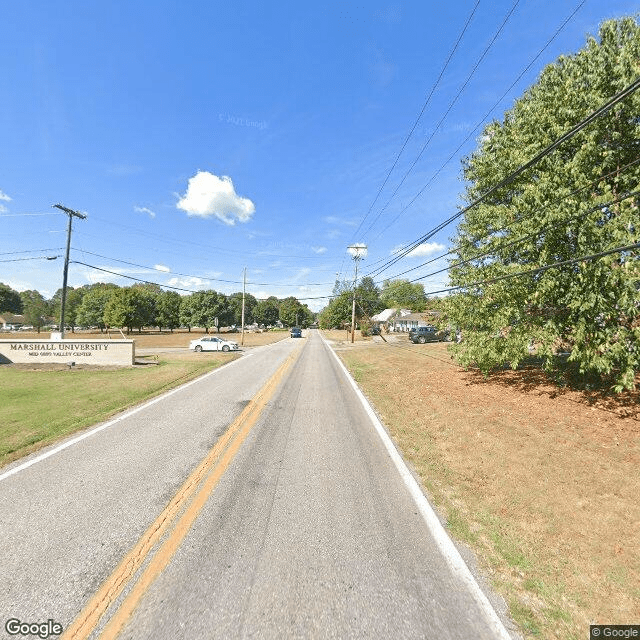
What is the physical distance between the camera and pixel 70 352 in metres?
19.2

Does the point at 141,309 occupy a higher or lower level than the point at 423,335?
higher

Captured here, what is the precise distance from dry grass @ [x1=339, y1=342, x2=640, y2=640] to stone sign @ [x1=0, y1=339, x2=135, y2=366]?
16.8 meters

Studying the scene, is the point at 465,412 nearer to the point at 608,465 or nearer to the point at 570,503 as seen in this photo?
the point at 608,465

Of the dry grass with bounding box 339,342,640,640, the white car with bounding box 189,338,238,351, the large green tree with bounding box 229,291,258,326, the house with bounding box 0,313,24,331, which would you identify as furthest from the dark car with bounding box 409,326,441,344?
the house with bounding box 0,313,24,331

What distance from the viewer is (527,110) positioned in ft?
33.5

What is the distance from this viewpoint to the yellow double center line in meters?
2.63

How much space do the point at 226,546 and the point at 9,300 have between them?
16594 centimetres

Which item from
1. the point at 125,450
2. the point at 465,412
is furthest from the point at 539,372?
the point at 125,450

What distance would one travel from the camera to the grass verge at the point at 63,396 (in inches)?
282

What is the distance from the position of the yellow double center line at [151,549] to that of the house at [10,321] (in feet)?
482

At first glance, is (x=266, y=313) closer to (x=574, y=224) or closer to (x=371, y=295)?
(x=371, y=295)

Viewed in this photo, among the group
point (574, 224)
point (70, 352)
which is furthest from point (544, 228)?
point (70, 352)

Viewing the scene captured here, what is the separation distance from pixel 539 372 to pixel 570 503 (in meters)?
10.5

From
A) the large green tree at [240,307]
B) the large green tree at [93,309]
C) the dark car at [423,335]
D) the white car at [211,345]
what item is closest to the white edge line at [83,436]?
the white car at [211,345]
